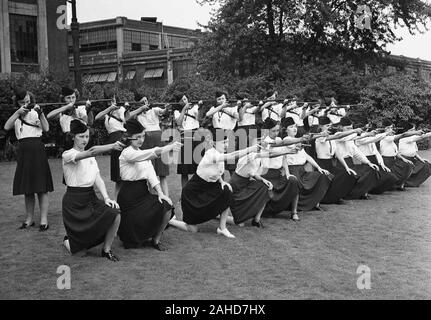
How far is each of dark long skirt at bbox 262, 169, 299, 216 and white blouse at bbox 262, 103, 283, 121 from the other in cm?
222

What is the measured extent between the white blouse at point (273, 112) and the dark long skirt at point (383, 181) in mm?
2184

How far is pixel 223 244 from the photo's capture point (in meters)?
7.69

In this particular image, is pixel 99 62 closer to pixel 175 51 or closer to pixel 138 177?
pixel 175 51

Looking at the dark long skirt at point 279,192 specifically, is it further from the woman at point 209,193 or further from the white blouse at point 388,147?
the white blouse at point 388,147

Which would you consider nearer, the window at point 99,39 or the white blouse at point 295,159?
the white blouse at point 295,159

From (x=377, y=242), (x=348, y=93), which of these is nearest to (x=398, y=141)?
(x=377, y=242)

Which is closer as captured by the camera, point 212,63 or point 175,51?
point 212,63

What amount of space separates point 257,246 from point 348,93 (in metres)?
17.9

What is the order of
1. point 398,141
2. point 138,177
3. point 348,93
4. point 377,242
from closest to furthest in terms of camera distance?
point 138,177, point 377,242, point 398,141, point 348,93

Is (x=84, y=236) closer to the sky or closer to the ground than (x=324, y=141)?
closer to the ground

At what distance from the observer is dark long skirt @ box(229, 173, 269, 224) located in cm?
880

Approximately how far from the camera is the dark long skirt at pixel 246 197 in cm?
880

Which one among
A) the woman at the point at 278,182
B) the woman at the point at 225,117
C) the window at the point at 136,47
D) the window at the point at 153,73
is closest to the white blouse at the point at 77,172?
the woman at the point at 278,182

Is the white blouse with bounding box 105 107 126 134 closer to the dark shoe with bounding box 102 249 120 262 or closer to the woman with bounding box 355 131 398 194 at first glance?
the dark shoe with bounding box 102 249 120 262
